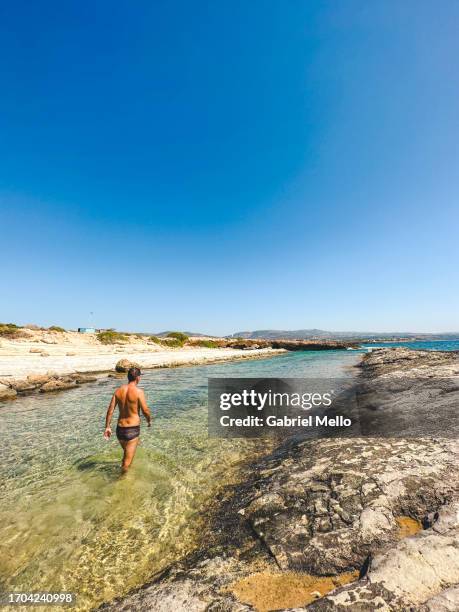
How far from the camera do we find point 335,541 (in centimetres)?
398

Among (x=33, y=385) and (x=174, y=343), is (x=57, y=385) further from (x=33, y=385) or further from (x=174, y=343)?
(x=174, y=343)

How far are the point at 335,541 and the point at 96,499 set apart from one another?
17.3 feet

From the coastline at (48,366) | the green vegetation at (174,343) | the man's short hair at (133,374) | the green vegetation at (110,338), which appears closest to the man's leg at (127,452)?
the man's short hair at (133,374)

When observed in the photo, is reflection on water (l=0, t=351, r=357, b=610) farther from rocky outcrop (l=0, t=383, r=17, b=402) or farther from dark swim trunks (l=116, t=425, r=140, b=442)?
rocky outcrop (l=0, t=383, r=17, b=402)

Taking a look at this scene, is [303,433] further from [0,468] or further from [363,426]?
[0,468]

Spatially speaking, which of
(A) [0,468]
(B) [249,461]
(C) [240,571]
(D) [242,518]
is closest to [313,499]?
(D) [242,518]

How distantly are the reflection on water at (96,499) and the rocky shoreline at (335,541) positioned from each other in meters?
0.80

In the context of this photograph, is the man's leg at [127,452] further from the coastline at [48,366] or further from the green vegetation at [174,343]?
the green vegetation at [174,343]

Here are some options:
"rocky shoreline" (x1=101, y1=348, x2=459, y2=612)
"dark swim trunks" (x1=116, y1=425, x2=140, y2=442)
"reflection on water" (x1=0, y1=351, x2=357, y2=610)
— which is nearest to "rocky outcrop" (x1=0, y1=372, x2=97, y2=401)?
"reflection on water" (x1=0, y1=351, x2=357, y2=610)

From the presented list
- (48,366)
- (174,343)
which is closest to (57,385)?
(48,366)

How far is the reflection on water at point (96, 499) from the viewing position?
4578mm

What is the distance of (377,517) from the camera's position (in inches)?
166

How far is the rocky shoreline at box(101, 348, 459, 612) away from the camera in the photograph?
288cm

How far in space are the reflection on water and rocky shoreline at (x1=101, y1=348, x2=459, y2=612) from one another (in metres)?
0.80
